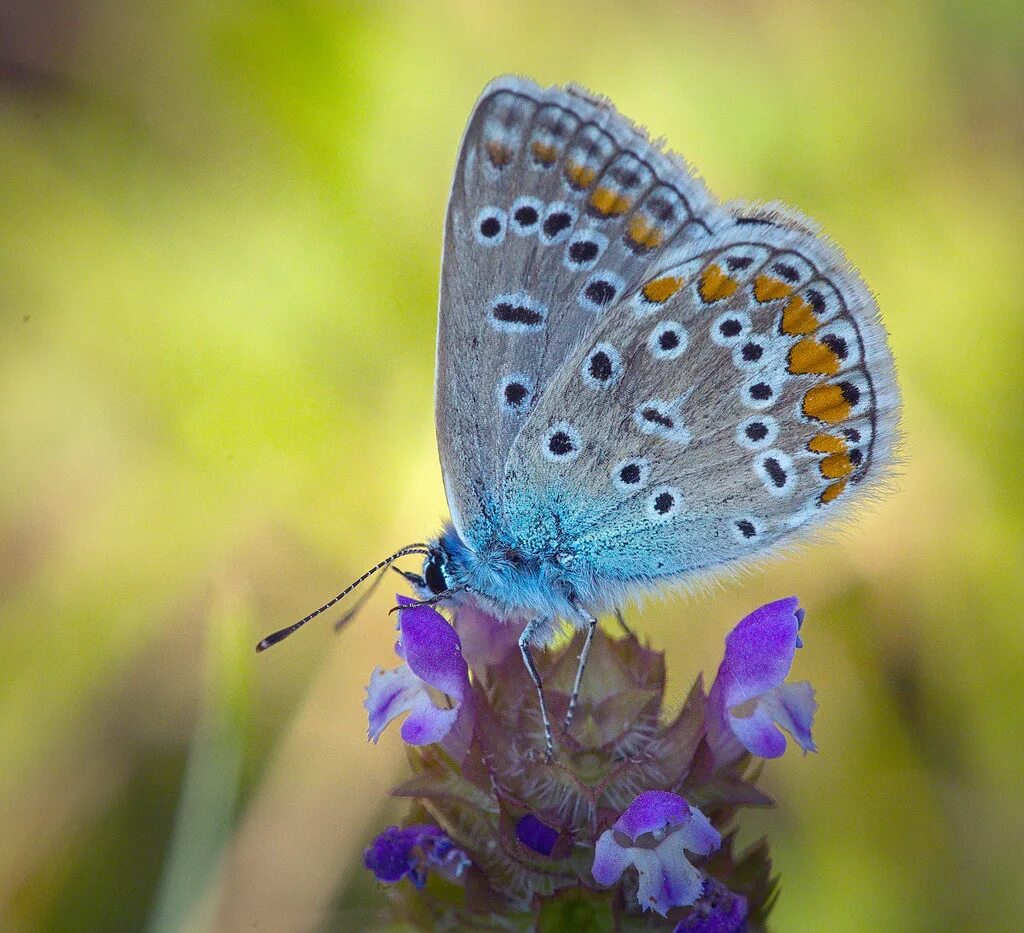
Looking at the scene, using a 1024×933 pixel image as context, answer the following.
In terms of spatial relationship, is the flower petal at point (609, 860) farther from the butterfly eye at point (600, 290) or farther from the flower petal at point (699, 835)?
the butterfly eye at point (600, 290)

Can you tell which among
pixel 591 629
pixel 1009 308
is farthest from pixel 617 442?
pixel 1009 308

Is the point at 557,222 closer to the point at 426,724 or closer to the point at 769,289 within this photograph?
the point at 769,289

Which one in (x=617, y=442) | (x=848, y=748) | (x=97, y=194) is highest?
(x=97, y=194)

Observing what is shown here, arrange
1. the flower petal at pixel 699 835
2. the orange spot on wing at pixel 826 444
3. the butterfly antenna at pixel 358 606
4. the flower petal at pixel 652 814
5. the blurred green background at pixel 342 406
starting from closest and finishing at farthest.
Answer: the flower petal at pixel 652 814 < the flower petal at pixel 699 835 < the orange spot on wing at pixel 826 444 < the butterfly antenna at pixel 358 606 < the blurred green background at pixel 342 406

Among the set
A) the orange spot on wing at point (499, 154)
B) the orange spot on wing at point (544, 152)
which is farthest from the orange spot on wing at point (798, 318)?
the orange spot on wing at point (499, 154)

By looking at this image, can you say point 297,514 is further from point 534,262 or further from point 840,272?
point 840,272

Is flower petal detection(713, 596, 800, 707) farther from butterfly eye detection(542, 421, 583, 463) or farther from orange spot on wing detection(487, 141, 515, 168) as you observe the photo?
orange spot on wing detection(487, 141, 515, 168)
